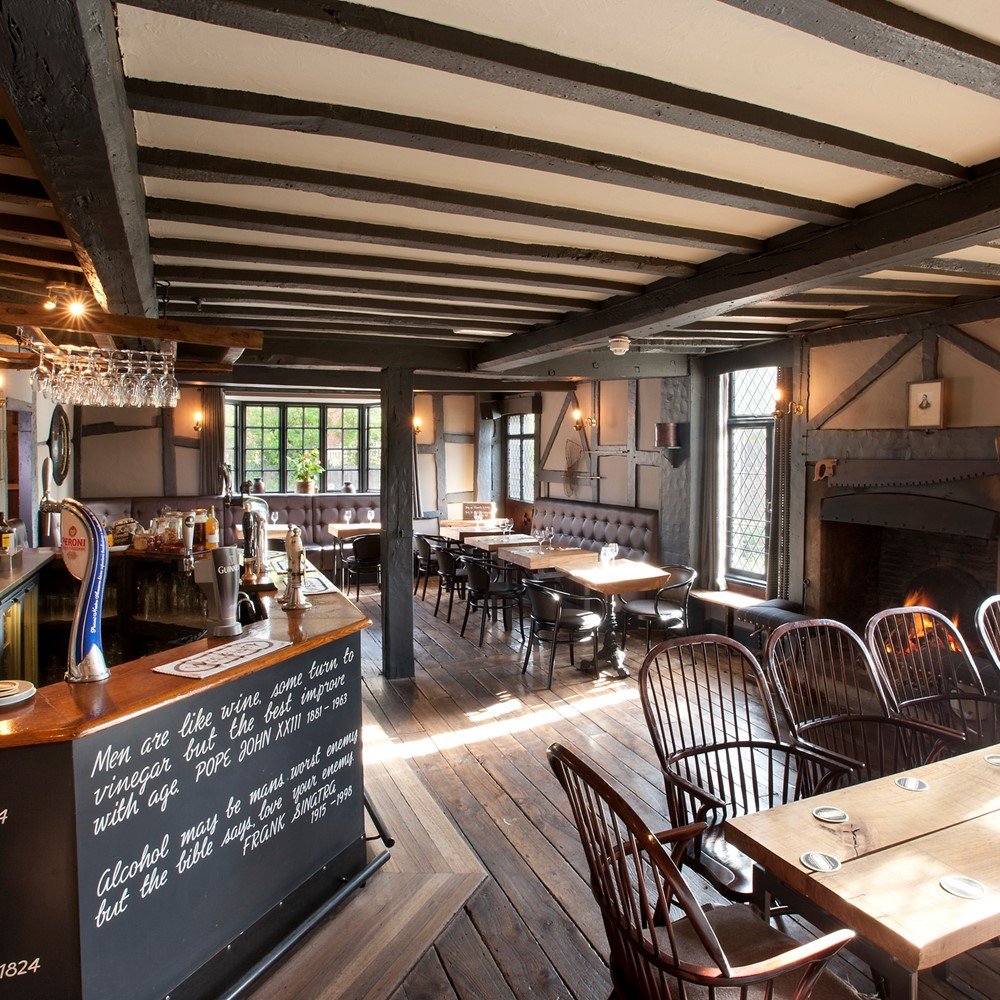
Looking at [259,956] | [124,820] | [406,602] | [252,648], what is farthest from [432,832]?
[406,602]

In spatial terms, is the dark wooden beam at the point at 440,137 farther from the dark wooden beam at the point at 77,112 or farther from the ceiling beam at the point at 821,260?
the ceiling beam at the point at 821,260

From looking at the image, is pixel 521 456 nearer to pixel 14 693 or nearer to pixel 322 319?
pixel 322 319

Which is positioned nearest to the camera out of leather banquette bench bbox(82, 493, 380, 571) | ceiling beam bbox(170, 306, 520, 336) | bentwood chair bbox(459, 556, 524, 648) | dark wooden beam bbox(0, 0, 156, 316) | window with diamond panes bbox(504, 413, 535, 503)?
dark wooden beam bbox(0, 0, 156, 316)

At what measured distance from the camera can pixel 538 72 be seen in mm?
1623

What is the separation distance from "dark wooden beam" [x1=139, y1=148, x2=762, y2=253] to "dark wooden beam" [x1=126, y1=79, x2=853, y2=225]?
33 cm

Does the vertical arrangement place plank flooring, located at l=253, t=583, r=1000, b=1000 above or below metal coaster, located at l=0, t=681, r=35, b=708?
below

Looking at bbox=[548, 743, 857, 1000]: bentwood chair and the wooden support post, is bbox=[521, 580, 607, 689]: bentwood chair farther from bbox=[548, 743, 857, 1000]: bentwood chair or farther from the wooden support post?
bbox=[548, 743, 857, 1000]: bentwood chair

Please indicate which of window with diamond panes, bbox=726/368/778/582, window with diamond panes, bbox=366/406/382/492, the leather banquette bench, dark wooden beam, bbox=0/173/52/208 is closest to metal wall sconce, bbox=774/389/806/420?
window with diamond panes, bbox=726/368/778/582

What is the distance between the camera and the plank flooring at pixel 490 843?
102 inches

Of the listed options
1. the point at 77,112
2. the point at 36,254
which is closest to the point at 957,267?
the point at 77,112

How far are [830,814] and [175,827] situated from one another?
198cm

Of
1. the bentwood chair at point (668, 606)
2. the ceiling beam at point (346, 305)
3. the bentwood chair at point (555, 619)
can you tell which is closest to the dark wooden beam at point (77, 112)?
the ceiling beam at point (346, 305)

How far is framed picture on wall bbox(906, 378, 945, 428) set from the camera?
4992mm

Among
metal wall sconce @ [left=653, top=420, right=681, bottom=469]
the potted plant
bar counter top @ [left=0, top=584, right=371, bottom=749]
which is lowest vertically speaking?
bar counter top @ [left=0, top=584, right=371, bottom=749]
